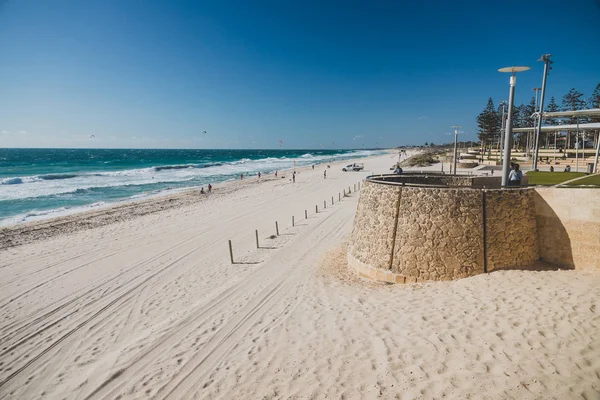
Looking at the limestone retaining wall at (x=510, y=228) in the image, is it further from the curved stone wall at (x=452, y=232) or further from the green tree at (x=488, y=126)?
the green tree at (x=488, y=126)

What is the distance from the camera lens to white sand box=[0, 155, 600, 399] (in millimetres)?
4676

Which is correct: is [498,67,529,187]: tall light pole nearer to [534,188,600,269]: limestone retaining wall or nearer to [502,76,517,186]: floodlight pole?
[502,76,517,186]: floodlight pole

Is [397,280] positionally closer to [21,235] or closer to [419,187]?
[419,187]

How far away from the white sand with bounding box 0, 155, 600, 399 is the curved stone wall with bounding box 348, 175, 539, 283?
1.45 feet

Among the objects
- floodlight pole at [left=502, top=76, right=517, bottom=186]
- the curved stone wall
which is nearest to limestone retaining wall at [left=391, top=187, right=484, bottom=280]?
the curved stone wall

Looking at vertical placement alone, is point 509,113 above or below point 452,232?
above

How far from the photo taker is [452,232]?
737cm

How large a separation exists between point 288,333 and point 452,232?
483 centimetres

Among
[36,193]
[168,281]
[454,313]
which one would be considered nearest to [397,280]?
[454,313]

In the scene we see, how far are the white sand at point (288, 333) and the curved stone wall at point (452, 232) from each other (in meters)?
0.44

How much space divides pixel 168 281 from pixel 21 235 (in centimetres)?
1229

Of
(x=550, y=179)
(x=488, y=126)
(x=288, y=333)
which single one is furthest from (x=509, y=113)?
(x=488, y=126)

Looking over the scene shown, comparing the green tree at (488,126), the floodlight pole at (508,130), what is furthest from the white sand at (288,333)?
the green tree at (488,126)

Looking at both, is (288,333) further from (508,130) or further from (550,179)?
(550,179)
